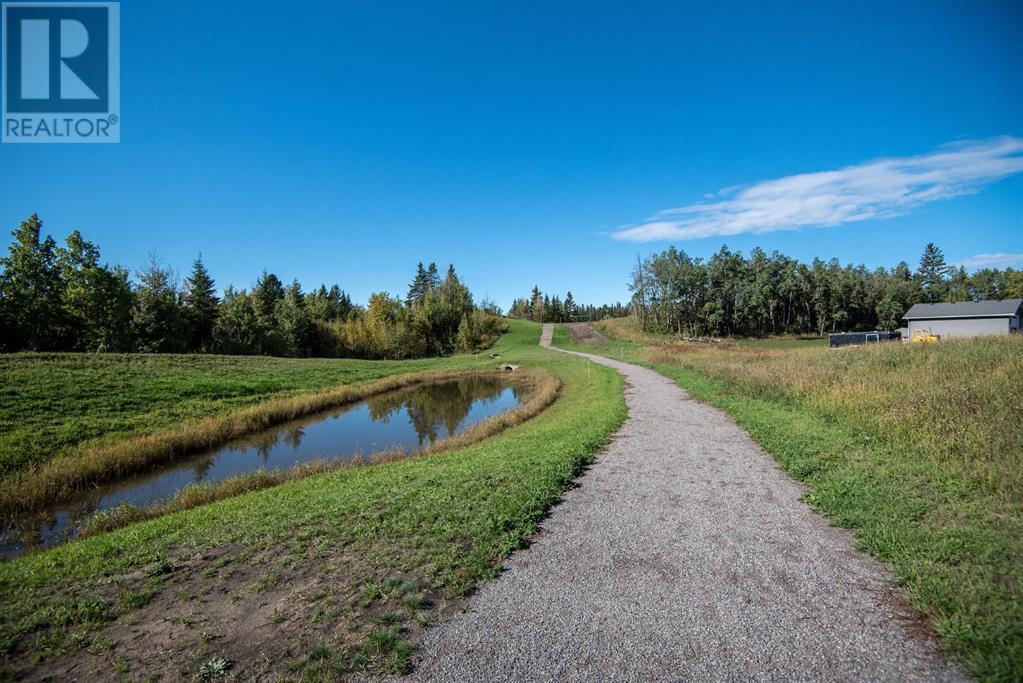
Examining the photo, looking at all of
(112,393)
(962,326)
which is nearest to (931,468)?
(112,393)

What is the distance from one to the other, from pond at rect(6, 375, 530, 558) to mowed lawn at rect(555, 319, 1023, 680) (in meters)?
12.8

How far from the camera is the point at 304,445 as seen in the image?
60.2 feet

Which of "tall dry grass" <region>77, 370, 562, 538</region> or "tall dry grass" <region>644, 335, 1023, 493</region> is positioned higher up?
"tall dry grass" <region>644, 335, 1023, 493</region>

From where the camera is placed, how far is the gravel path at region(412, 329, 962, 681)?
3.71 meters

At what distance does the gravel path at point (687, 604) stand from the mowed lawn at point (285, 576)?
57cm

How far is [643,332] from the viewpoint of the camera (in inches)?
2822

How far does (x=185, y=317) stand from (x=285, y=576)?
164ft

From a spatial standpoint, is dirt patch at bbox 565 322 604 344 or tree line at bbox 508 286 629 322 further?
tree line at bbox 508 286 629 322

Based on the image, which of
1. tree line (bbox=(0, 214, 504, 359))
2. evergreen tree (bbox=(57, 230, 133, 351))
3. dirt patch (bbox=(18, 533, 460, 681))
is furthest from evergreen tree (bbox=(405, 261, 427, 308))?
dirt patch (bbox=(18, 533, 460, 681))

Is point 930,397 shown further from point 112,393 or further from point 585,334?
point 585,334

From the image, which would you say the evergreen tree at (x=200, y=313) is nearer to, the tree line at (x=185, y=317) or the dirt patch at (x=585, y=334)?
the tree line at (x=185, y=317)

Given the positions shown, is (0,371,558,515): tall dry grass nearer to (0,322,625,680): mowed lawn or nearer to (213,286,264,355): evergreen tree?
(0,322,625,680): mowed lawn

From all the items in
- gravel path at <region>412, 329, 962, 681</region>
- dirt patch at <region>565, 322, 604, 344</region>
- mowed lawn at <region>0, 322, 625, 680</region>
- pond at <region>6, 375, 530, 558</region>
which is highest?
dirt patch at <region>565, 322, 604, 344</region>

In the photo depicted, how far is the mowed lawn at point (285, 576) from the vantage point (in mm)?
4129
